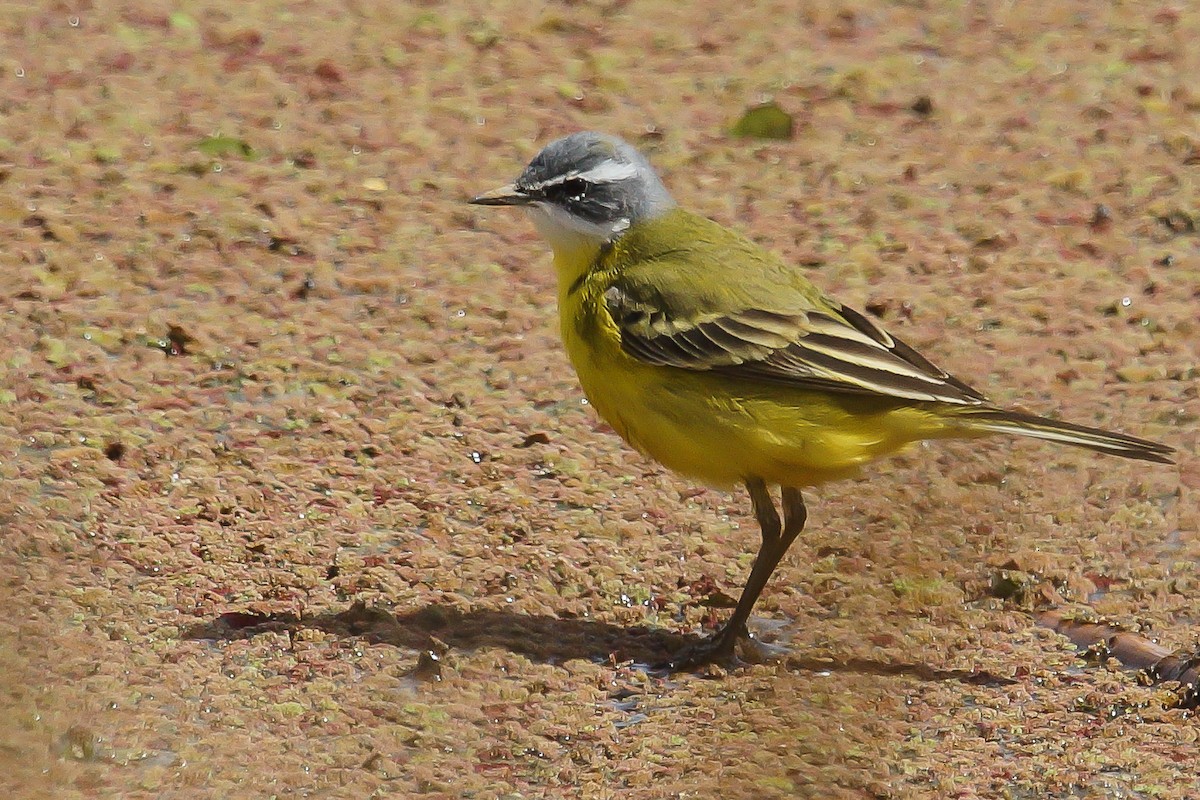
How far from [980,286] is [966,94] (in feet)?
7.52

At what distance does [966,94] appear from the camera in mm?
10266

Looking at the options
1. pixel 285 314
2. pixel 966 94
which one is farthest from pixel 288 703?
pixel 966 94

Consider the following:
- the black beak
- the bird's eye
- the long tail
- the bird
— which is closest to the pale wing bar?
the bird

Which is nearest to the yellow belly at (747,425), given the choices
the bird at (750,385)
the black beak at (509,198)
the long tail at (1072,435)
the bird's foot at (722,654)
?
the bird at (750,385)

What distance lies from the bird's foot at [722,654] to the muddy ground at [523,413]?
3.8 inches

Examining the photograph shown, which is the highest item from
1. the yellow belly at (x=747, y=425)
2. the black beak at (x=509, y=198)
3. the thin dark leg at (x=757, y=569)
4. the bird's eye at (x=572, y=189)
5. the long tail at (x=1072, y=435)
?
the bird's eye at (x=572, y=189)

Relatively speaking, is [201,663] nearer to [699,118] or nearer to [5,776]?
[5,776]

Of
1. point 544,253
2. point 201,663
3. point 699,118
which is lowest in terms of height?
point 201,663

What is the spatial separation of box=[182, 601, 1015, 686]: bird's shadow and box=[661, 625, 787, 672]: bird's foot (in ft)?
0.15

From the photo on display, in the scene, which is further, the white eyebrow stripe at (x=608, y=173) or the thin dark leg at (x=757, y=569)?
the white eyebrow stripe at (x=608, y=173)

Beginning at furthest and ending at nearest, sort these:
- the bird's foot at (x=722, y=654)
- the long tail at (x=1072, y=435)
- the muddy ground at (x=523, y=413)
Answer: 1. the bird's foot at (x=722, y=654)
2. the long tail at (x=1072, y=435)
3. the muddy ground at (x=523, y=413)

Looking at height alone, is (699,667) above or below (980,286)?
below

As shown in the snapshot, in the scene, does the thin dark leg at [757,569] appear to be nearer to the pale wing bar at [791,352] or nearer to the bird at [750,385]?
the bird at [750,385]

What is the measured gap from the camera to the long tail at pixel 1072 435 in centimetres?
557
